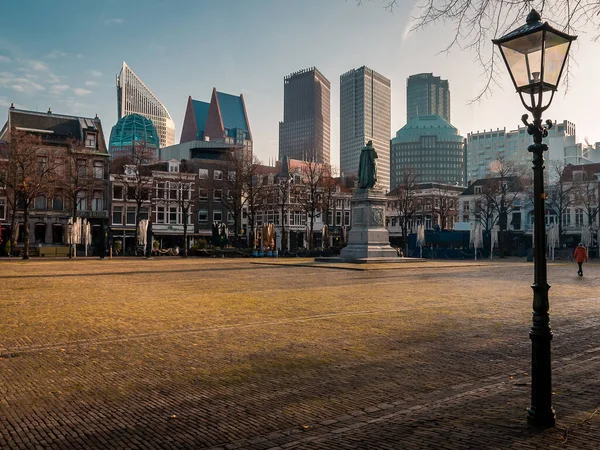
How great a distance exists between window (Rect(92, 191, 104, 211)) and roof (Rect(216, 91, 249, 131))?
13017 cm

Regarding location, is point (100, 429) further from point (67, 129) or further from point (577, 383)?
point (67, 129)

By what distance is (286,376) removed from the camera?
6.73 metres

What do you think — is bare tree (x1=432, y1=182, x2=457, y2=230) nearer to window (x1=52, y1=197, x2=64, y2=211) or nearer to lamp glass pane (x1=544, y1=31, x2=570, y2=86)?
window (x1=52, y1=197, x2=64, y2=211)

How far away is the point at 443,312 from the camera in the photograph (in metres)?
12.5

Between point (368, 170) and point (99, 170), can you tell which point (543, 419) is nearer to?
point (368, 170)

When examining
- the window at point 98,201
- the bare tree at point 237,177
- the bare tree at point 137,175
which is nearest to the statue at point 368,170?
the bare tree at point 237,177

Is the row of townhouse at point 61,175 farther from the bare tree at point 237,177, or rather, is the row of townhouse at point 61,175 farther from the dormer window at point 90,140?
the bare tree at point 237,177

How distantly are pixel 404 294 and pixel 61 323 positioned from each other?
10.1 meters

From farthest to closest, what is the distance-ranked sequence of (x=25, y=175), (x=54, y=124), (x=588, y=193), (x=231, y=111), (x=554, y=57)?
(x=231, y=111)
(x=54, y=124)
(x=588, y=193)
(x=25, y=175)
(x=554, y=57)

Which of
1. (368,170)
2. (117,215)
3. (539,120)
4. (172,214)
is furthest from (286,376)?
(172,214)

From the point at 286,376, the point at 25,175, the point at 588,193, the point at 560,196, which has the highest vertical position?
the point at 588,193

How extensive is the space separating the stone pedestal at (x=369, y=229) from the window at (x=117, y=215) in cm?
3961

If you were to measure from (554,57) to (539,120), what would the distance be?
66cm

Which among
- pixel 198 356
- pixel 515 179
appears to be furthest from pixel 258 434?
pixel 515 179
